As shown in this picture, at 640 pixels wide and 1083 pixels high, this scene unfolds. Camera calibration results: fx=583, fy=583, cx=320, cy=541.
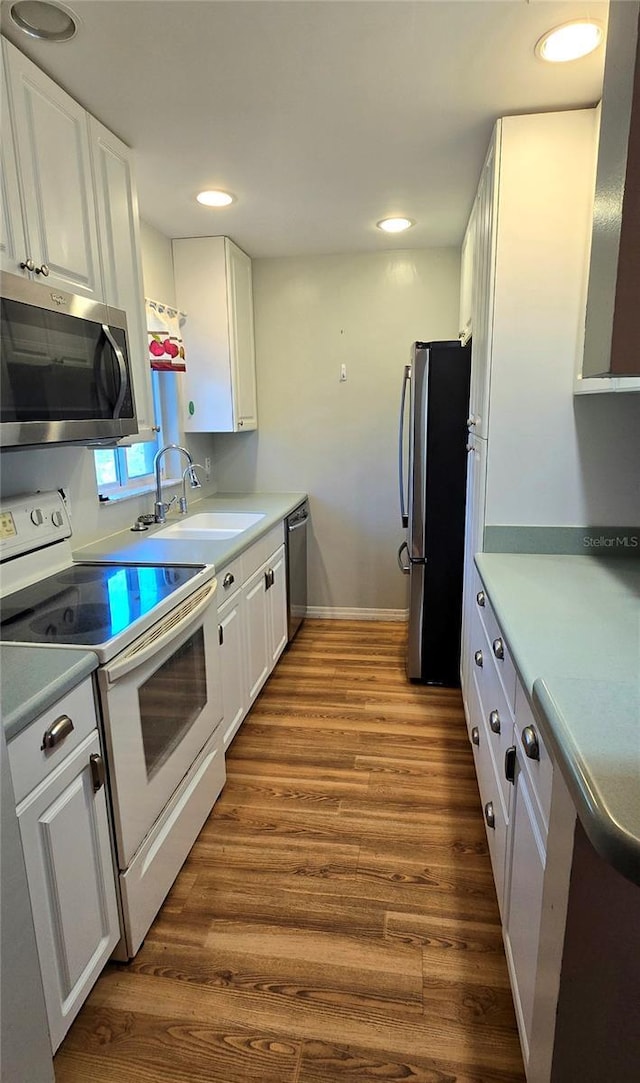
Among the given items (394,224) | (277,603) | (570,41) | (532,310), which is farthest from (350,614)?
(570,41)

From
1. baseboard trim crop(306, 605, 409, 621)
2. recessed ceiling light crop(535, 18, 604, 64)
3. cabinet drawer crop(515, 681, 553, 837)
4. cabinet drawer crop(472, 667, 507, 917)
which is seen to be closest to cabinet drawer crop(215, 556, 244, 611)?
cabinet drawer crop(472, 667, 507, 917)

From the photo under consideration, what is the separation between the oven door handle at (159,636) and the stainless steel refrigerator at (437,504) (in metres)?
1.36

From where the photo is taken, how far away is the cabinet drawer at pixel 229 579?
2.24 metres

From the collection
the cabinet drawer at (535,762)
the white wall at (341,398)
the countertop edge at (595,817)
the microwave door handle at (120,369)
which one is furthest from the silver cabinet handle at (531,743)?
the white wall at (341,398)

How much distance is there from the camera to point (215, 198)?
259 cm

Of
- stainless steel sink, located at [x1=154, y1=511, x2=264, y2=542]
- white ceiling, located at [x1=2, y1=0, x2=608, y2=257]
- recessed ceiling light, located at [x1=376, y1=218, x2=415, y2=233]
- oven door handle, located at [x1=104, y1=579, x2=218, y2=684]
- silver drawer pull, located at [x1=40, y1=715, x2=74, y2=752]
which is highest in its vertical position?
recessed ceiling light, located at [x1=376, y1=218, x2=415, y2=233]

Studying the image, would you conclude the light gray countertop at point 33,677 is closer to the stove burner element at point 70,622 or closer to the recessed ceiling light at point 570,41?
the stove burner element at point 70,622

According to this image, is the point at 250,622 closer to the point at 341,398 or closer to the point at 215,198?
the point at 341,398

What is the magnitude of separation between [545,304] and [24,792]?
201 cm

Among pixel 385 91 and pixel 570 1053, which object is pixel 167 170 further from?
pixel 570 1053

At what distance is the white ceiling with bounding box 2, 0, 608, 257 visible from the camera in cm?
142

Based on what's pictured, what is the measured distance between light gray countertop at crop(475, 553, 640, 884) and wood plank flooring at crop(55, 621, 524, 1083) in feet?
2.97

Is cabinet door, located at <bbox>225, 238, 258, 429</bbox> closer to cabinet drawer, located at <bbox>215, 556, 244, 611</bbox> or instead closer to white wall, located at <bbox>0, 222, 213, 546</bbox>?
white wall, located at <bbox>0, 222, 213, 546</bbox>

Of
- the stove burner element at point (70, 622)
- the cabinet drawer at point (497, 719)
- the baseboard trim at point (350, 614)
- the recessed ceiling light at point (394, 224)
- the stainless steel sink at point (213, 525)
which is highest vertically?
the recessed ceiling light at point (394, 224)
